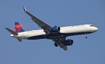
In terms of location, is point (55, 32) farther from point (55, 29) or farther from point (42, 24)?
point (42, 24)

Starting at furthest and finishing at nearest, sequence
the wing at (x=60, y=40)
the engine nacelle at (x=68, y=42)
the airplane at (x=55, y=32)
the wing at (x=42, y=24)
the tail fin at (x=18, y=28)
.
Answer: the tail fin at (x=18, y=28) < the engine nacelle at (x=68, y=42) < the wing at (x=60, y=40) < the airplane at (x=55, y=32) < the wing at (x=42, y=24)

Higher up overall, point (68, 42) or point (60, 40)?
point (60, 40)

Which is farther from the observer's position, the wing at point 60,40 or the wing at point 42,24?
the wing at point 60,40

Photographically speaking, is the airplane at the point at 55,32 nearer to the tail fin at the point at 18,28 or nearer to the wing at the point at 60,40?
the wing at the point at 60,40

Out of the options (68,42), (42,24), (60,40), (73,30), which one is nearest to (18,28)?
(60,40)

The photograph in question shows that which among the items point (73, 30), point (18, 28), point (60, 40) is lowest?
point (60, 40)

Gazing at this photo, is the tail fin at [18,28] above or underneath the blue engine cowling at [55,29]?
above

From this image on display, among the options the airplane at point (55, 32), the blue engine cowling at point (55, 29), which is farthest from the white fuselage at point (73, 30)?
the blue engine cowling at point (55, 29)

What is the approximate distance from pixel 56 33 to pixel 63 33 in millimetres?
1688

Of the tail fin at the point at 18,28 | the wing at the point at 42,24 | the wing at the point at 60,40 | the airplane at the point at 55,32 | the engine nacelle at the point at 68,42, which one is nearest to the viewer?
the wing at the point at 42,24

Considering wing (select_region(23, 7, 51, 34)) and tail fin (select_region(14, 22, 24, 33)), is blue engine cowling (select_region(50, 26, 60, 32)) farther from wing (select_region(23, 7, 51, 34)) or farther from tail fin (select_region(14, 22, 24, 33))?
tail fin (select_region(14, 22, 24, 33))

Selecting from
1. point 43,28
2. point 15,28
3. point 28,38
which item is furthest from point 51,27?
point 15,28

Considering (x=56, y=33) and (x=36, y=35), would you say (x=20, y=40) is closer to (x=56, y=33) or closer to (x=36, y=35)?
A: (x=36, y=35)

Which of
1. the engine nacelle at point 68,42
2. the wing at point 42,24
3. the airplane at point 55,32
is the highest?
the wing at point 42,24
